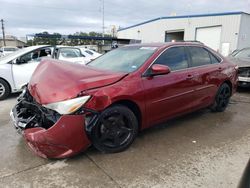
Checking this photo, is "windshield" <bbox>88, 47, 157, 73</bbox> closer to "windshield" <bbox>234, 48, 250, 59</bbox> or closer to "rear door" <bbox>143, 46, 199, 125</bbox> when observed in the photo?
"rear door" <bbox>143, 46, 199, 125</bbox>

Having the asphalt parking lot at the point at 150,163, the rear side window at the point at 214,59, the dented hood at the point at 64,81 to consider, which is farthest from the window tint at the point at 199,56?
the dented hood at the point at 64,81

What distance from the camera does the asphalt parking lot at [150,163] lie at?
2.78m

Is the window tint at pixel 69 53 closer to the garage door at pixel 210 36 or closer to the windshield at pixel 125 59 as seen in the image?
the windshield at pixel 125 59

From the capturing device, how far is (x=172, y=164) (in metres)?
3.16

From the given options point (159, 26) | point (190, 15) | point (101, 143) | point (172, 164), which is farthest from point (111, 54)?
point (159, 26)

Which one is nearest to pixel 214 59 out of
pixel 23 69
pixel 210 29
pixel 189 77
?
pixel 189 77

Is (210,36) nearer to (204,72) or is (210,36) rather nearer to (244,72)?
(244,72)

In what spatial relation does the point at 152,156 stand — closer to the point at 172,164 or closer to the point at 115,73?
the point at 172,164

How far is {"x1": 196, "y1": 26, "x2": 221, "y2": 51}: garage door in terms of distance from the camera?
21.8 m

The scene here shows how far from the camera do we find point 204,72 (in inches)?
182

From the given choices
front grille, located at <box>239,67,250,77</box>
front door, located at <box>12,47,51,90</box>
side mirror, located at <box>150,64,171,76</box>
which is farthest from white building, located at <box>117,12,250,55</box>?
side mirror, located at <box>150,64,171,76</box>

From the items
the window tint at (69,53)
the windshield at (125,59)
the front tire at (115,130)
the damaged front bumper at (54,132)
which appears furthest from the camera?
the window tint at (69,53)

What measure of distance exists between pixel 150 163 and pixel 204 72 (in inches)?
89.9

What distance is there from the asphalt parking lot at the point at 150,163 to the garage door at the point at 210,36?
754 inches
